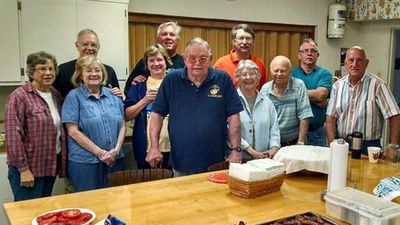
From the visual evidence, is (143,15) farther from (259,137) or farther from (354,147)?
(354,147)

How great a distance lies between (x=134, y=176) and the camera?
7.27 ft

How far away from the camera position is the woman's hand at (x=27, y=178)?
8.38ft

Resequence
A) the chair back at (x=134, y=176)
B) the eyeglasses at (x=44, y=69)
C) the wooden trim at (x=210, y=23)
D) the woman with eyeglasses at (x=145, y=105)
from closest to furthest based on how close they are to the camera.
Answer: the chair back at (x=134, y=176) < the eyeglasses at (x=44, y=69) < the woman with eyeglasses at (x=145, y=105) < the wooden trim at (x=210, y=23)

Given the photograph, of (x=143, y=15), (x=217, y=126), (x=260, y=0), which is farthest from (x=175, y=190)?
(x=260, y=0)

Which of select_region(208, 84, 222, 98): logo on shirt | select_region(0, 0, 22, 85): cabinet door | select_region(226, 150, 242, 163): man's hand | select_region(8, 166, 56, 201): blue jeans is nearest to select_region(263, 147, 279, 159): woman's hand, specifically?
select_region(226, 150, 242, 163): man's hand

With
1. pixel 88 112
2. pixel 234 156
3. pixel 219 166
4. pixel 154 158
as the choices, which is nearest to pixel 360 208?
pixel 219 166

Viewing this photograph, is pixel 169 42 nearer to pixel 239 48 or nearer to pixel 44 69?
pixel 239 48

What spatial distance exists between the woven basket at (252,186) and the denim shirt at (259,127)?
31.0 inches

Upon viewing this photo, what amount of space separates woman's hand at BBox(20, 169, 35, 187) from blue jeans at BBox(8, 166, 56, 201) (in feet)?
0.15

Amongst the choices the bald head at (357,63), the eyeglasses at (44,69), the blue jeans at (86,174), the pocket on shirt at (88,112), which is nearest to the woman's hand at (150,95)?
the pocket on shirt at (88,112)

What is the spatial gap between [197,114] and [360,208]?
4.11 feet

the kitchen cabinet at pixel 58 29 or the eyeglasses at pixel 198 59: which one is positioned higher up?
the kitchen cabinet at pixel 58 29

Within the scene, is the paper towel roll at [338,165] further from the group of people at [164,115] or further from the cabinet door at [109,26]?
the cabinet door at [109,26]

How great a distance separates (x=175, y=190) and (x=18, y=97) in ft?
4.37
